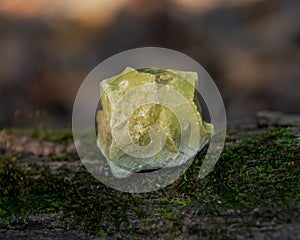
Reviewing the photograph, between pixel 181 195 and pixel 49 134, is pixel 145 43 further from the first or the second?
pixel 181 195

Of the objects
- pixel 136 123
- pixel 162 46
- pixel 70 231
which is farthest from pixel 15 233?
pixel 162 46

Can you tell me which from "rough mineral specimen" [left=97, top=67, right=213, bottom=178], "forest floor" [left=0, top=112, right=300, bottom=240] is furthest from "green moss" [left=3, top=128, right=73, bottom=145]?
"rough mineral specimen" [left=97, top=67, right=213, bottom=178]

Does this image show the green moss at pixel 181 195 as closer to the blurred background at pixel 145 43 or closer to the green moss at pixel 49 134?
the green moss at pixel 49 134

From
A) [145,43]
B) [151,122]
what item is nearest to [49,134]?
[151,122]

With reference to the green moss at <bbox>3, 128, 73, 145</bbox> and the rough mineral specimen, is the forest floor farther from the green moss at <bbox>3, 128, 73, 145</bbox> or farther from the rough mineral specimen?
the green moss at <bbox>3, 128, 73, 145</bbox>

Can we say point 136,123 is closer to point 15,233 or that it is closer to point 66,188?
point 66,188

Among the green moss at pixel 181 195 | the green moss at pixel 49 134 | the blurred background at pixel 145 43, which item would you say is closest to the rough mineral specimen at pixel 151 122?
the green moss at pixel 181 195
